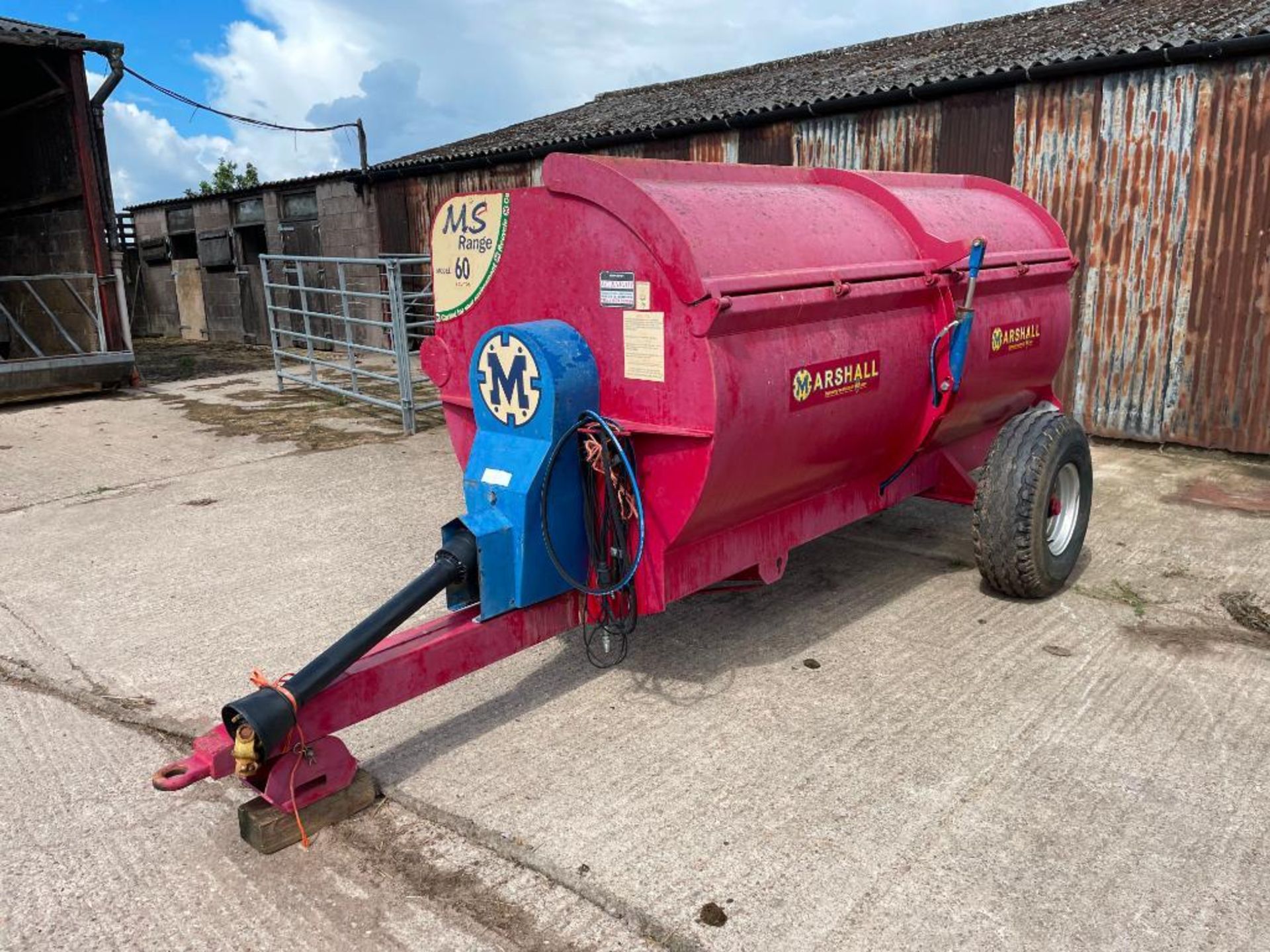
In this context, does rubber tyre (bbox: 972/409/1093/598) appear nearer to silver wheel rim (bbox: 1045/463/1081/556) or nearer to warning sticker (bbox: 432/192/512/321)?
silver wheel rim (bbox: 1045/463/1081/556)

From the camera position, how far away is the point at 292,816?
287 cm

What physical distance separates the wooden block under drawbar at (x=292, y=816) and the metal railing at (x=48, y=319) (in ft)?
35.9

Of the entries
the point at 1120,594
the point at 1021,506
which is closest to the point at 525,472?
the point at 1021,506

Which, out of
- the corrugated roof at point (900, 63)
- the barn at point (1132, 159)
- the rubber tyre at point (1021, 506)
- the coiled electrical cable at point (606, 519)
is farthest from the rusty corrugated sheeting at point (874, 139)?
the coiled electrical cable at point (606, 519)

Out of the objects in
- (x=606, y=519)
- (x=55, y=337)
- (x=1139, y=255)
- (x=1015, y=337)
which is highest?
(x=1139, y=255)

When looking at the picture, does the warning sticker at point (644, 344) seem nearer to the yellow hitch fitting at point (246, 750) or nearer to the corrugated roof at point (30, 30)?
the yellow hitch fitting at point (246, 750)

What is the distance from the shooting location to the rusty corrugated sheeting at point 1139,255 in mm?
7148

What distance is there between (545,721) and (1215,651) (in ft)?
8.82

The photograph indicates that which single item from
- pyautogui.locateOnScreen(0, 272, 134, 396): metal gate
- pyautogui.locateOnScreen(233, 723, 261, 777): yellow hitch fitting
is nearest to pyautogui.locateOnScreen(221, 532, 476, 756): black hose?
pyautogui.locateOnScreen(233, 723, 261, 777): yellow hitch fitting

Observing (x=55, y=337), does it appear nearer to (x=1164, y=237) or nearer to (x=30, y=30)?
(x=30, y=30)

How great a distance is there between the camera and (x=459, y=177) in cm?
1389

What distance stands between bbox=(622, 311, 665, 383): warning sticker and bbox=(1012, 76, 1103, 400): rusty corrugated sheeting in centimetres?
561

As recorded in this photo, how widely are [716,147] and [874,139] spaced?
6.43ft

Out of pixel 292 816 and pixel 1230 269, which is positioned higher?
pixel 1230 269
